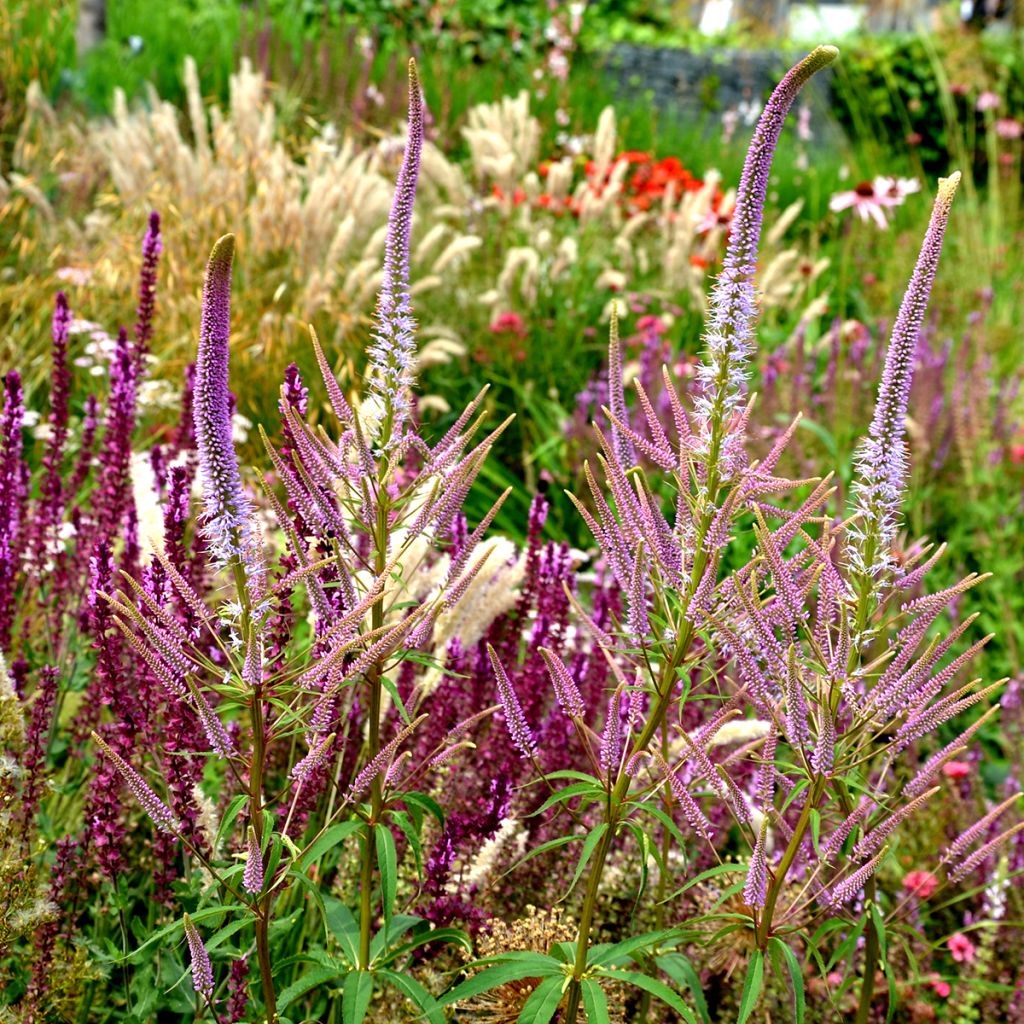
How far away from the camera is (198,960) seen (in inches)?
69.0

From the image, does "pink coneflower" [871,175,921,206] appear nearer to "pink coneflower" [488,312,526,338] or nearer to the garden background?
the garden background

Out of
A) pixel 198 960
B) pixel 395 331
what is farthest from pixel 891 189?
pixel 198 960

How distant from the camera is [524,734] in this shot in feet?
6.52

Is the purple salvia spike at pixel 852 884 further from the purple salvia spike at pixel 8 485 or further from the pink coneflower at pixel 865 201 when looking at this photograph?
the pink coneflower at pixel 865 201

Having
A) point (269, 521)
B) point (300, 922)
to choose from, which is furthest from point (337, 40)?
point (300, 922)

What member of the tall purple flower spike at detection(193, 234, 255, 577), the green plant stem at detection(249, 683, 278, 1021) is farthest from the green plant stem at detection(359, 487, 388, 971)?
the tall purple flower spike at detection(193, 234, 255, 577)

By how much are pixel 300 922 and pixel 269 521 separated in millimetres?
2205

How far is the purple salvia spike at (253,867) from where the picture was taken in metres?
1.69

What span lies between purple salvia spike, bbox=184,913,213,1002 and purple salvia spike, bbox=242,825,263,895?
0.31 ft

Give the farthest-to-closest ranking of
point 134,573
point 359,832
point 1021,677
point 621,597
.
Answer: point 1021,677, point 621,597, point 134,573, point 359,832

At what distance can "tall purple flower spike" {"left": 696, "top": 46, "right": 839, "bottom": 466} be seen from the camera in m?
1.70

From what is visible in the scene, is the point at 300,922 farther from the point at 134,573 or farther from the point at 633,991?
the point at 134,573

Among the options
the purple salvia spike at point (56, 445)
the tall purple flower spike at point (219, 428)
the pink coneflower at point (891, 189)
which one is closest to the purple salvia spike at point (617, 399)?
the tall purple flower spike at point (219, 428)

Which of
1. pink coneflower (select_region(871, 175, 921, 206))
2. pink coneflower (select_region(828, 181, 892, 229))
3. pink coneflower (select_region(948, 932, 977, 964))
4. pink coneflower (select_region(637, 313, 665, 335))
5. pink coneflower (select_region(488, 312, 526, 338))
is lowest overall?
pink coneflower (select_region(948, 932, 977, 964))
